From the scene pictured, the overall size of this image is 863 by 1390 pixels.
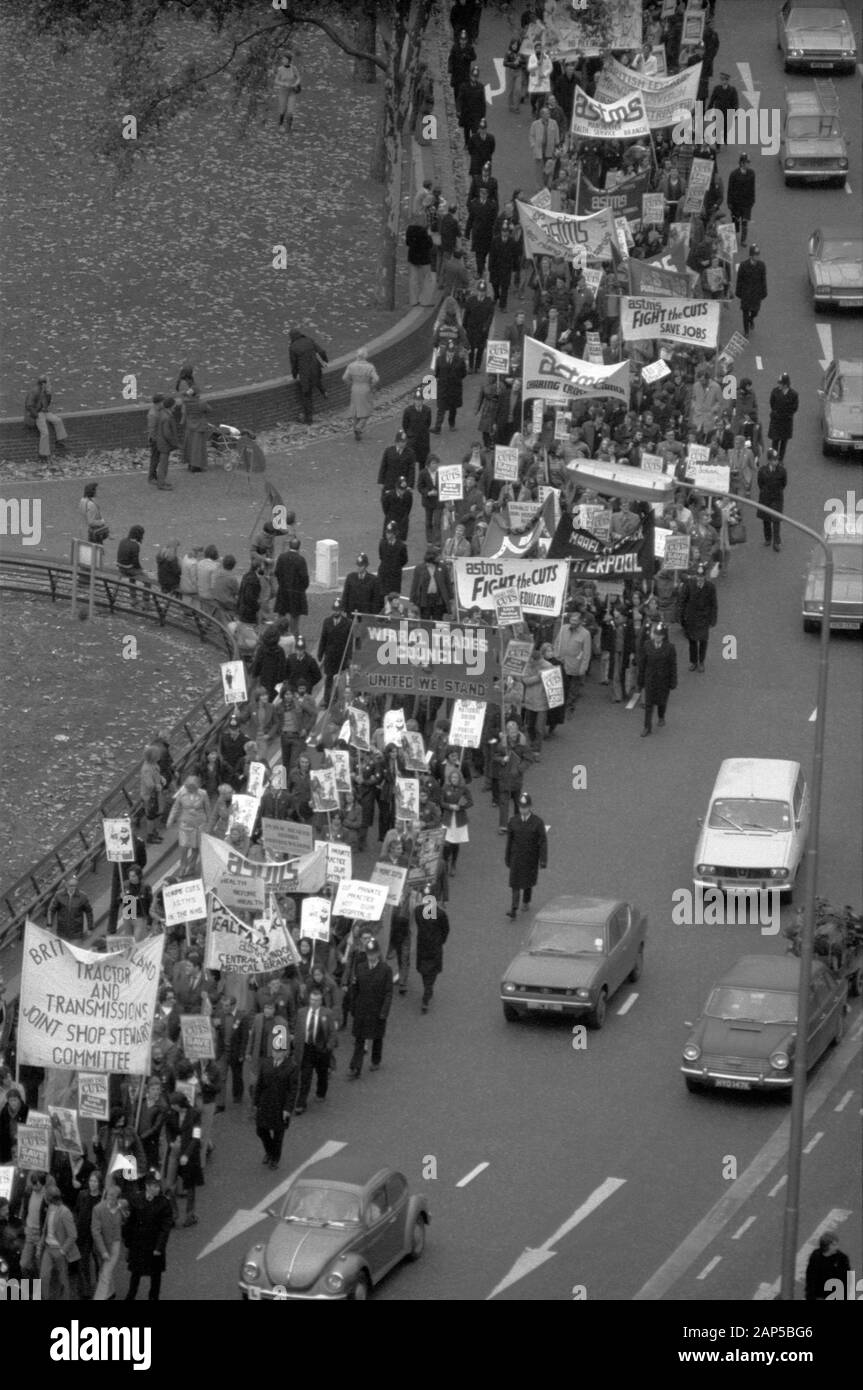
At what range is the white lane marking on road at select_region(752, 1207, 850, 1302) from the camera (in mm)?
28453

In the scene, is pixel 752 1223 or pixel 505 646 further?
pixel 505 646

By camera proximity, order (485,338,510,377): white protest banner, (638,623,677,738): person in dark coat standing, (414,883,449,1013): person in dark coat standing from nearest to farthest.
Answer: (414,883,449,1013): person in dark coat standing, (638,623,677,738): person in dark coat standing, (485,338,510,377): white protest banner

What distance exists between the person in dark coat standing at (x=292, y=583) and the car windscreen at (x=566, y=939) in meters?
9.65

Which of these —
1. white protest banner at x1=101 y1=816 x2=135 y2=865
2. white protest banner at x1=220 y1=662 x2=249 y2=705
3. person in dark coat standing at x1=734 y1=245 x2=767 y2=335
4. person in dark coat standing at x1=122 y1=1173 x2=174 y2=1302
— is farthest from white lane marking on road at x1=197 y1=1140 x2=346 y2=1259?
person in dark coat standing at x1=734 y1=245 x2=767 y2=335

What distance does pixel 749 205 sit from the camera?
5653cm

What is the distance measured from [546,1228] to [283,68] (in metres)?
36.9

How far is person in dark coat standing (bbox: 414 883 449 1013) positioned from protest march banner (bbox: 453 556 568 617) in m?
5.95

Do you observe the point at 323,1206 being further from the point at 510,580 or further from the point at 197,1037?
the point at 510,580

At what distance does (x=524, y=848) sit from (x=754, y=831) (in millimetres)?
2994

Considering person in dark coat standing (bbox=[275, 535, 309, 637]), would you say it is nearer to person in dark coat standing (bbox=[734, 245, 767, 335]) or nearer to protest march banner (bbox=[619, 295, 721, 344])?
protest march banner (bbox=[619, 295, 721, 344])

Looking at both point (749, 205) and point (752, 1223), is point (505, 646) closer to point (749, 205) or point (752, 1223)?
point (752, 1223)

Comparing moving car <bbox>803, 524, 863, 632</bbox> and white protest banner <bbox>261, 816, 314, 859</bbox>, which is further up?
moving car <bbox>803, 524, 863, 632</bbox>

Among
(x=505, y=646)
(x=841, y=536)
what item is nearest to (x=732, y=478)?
(x=841, y=536)
